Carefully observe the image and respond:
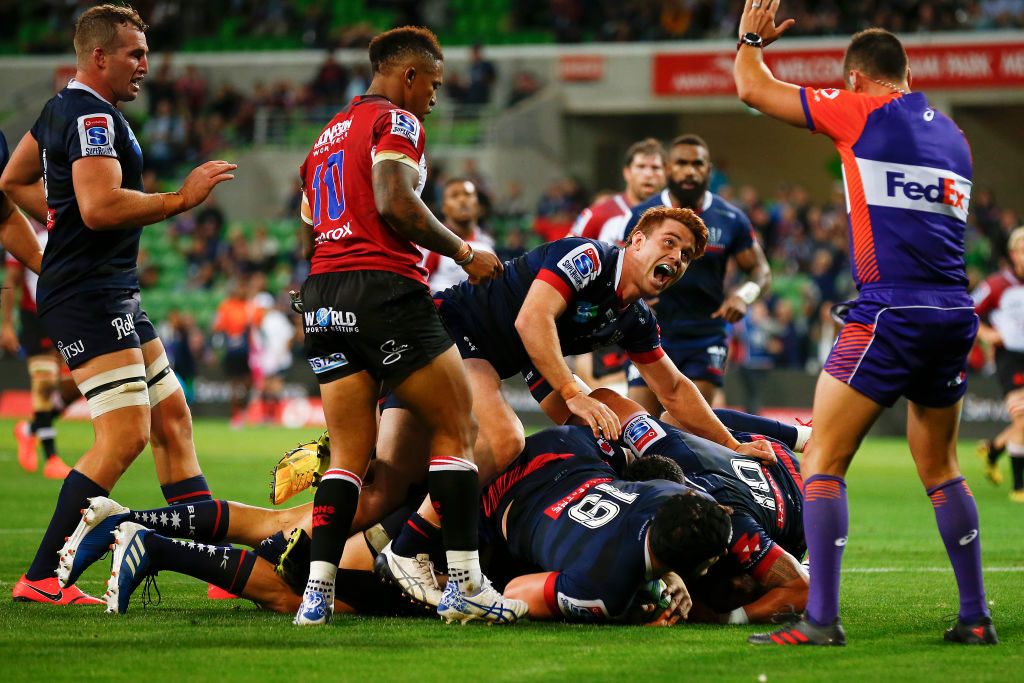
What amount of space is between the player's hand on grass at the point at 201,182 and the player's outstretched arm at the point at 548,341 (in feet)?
4.96

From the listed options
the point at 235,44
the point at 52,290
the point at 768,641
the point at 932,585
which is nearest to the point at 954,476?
the point at 768,641

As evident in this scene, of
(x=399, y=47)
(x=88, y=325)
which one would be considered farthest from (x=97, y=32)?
(x=399, y=47)

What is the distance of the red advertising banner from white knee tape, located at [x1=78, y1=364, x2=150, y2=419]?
22213mm

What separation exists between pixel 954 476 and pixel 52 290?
13.7 feet

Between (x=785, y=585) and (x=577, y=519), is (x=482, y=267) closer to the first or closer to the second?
(x=577, y=519)

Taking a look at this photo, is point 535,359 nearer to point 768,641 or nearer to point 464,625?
point 464,625


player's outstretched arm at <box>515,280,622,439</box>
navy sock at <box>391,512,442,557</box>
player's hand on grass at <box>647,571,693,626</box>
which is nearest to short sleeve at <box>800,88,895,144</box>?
player's outstretched arm at <box>515,280,622,439</box>

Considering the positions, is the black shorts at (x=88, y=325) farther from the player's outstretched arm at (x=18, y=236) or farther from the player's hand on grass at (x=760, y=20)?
the player's hand on grass at (x=760, y=20)

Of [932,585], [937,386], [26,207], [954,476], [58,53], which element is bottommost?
[932,585]

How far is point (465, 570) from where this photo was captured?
17.0 ft

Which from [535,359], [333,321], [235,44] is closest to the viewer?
[333,321]

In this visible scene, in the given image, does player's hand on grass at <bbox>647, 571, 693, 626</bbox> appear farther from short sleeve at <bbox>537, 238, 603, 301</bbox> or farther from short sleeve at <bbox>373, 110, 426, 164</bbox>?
short sleeve at <bbox>373, 110, 426, 164</bbox>

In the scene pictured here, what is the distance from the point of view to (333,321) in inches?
201

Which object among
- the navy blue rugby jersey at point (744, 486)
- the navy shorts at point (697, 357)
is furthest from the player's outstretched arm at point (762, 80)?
the navy shorts at point (697, 357)
